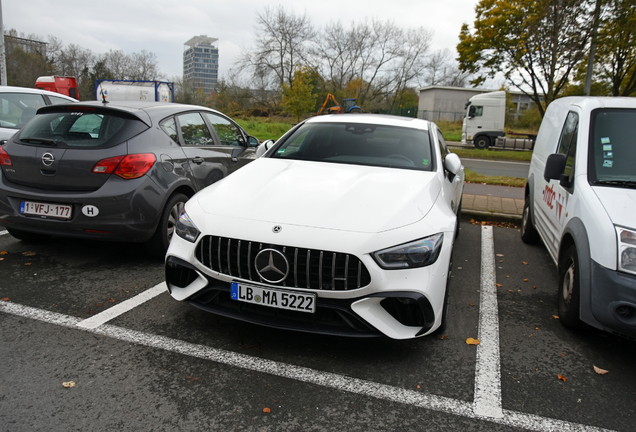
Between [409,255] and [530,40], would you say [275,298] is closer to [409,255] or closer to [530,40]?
[409,255]

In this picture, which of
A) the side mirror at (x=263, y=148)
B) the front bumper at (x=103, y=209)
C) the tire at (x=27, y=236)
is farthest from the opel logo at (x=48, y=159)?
the side mirror at (x=263, y=148)

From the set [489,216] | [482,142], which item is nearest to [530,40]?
[482,142]

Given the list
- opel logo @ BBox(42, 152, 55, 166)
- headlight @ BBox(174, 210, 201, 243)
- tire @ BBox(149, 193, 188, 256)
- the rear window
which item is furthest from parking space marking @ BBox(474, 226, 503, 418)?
opel logo @ BBox(42, 152, 55, 166)

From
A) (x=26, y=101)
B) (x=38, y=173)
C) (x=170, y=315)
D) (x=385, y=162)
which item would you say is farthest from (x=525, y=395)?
(x=26, y=101)

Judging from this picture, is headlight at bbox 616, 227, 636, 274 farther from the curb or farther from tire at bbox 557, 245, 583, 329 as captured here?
the curb

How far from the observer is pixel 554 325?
3680mm

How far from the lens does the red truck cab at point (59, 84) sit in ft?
80.8

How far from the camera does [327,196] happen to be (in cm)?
329

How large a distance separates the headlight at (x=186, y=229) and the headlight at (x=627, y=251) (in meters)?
2.66

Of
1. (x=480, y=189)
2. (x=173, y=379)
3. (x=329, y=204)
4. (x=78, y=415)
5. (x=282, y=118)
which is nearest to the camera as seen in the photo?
(x=78, y=415)

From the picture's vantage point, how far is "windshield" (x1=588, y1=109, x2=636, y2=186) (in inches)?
145

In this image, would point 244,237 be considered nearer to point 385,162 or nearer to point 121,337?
point 121,337

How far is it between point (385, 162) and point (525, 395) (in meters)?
2.22

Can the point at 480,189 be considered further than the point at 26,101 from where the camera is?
Yes
